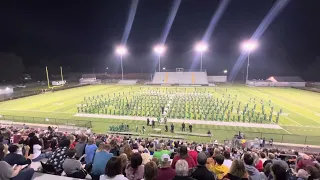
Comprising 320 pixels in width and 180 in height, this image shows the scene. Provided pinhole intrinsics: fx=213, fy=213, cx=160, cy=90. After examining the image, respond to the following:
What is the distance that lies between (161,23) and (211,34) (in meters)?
17.7

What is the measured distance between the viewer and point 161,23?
74.5 meters

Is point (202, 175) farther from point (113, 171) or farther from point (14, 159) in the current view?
point (14, 159)

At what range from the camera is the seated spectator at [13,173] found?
193 inches

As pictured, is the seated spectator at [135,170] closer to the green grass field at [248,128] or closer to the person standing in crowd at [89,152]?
the person standing in crowd at [89,152]

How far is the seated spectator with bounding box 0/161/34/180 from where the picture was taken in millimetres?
4910

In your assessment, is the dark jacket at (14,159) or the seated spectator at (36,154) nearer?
the dark jacket at (14,159)

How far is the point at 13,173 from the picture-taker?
5000 mm

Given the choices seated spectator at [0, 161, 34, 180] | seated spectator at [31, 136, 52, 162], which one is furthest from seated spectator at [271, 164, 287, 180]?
seated spectator at [31, 136, 52, 162]

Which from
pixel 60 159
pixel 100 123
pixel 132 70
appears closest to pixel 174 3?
pixel 132 70

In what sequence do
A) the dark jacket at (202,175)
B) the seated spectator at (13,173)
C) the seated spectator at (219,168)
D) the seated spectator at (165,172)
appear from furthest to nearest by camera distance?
the seated spectator at (219,168), the seated spectator at (13,173), the seated spectator at (165,172), the dark jacket at (202,175)

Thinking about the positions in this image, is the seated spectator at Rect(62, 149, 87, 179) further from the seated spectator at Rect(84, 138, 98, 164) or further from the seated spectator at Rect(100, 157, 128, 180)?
the seated spectator at Rect(100, 157, 128, 180)

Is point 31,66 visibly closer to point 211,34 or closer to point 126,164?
point 211,34

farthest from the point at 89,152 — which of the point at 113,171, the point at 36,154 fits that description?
the point at 113,171

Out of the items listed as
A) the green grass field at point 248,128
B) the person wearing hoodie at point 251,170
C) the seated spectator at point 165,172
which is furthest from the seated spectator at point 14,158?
the green grass field at point 248,128
